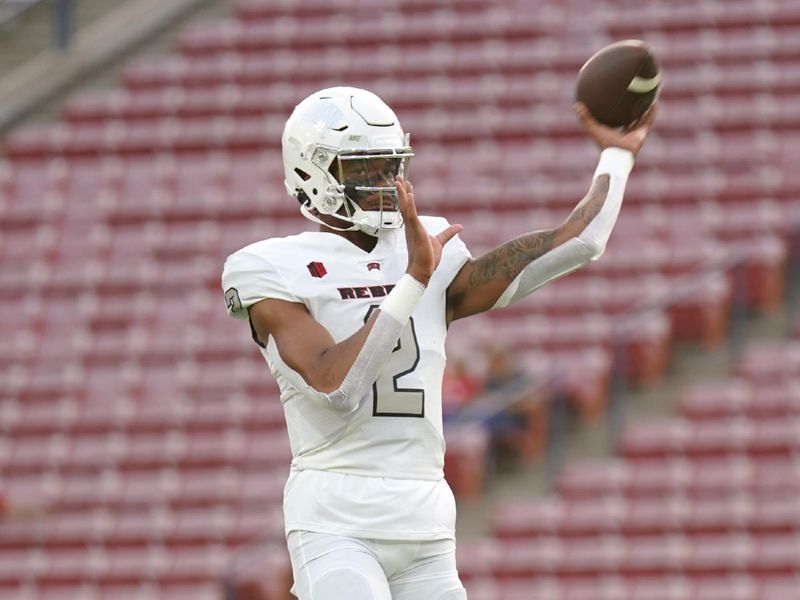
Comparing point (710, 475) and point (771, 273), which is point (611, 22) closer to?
point (771, 273)

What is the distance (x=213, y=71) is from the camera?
1151cm

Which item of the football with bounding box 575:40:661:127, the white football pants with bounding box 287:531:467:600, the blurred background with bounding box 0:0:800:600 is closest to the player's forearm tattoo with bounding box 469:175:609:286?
the football with bounding box 575:40:661:127

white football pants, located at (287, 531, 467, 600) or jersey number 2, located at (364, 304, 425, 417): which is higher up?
jersey number 2, located at (364, 304, 425, 417)

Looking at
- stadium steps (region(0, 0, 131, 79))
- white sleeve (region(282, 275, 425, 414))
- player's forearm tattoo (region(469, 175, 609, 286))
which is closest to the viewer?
white sleeve (region(282, 275, 425, 414))

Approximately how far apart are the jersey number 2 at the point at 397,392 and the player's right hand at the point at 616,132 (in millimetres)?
598

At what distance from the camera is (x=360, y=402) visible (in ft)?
11.1

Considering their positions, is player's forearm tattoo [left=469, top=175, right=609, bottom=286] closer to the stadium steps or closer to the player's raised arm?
the player's raised arm

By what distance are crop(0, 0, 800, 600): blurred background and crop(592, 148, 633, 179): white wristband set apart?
4235 millimetres

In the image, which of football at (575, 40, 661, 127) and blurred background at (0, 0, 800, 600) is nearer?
football at (575, 40, 661, 127)

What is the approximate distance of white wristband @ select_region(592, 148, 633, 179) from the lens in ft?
11.6

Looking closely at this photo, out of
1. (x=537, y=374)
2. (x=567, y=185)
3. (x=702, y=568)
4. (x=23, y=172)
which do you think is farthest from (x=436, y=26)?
(x=702, y=568)

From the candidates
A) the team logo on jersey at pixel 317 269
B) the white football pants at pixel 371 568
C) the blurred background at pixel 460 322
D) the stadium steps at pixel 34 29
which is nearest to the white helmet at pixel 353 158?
the team logo on jersey at pixel 317 269

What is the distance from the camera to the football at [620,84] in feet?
11.7

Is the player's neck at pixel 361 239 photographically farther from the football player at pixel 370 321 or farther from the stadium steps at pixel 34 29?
the stadium steps at pixel 34 29
